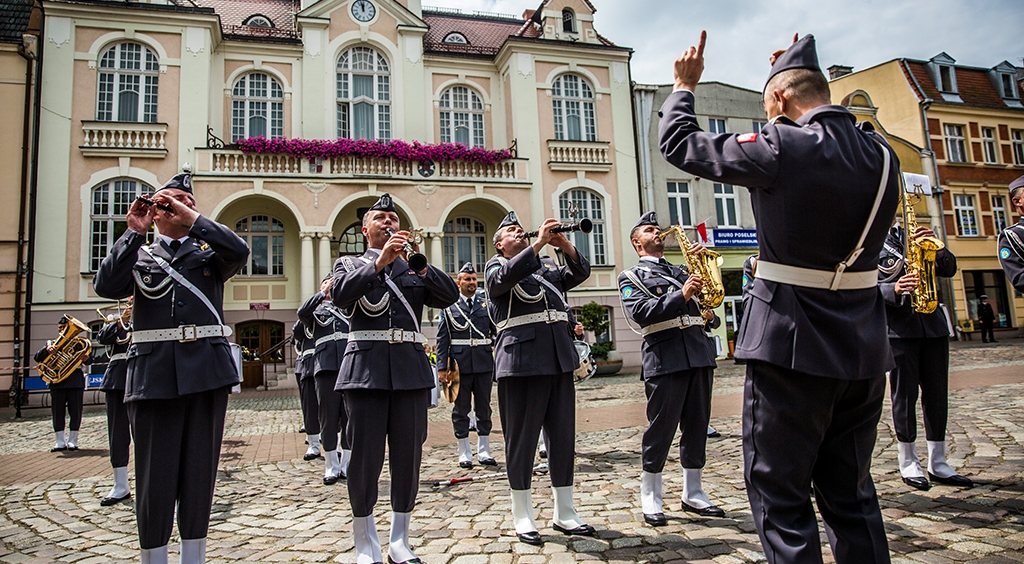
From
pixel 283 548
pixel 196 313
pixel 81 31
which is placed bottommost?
pixel 283 548

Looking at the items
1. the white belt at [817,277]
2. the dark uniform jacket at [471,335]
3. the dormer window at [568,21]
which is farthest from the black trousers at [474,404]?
the dormer window at [568,21]

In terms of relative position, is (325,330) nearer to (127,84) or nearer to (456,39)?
(127,84)

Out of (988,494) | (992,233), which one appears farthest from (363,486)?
(992,233)

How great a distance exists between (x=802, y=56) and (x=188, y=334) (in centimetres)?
340

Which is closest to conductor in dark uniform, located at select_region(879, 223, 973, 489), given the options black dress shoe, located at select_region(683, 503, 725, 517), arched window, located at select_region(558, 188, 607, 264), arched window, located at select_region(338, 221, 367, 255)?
black dress shoe, located at select_region(683, 503, 725, 517)

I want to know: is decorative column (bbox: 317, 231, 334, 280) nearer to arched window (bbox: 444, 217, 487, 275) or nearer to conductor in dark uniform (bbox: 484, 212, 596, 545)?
arched window (bbox: 444, 217, 487, 275)

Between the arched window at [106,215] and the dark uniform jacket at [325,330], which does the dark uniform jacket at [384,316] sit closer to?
the dark uniform jacket at [325,330]

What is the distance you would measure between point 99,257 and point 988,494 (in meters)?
21.5

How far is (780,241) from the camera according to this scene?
2.63 m

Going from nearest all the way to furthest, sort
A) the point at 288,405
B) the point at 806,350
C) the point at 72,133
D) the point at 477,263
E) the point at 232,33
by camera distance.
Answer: the point at 806,350 < the point at 288,405 < the point at 72,133 < the point at 232,33 < the point at 477,263

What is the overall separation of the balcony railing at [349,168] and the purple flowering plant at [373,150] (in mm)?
154

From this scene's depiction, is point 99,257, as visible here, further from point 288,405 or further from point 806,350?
point 806,350

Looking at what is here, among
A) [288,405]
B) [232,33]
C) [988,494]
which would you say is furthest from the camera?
[232,33]

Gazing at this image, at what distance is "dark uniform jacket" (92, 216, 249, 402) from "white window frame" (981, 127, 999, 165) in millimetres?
37177
